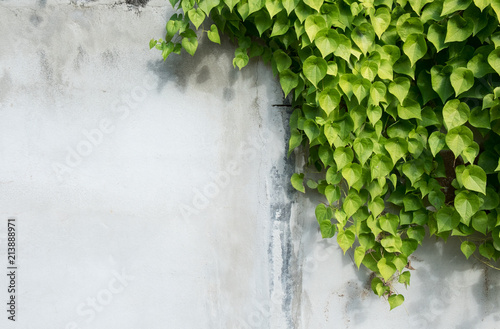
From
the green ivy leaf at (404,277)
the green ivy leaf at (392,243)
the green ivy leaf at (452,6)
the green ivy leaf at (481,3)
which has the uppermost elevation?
the green ivy leaf at (452,6)

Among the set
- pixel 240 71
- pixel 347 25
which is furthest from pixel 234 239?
pixel 347 25

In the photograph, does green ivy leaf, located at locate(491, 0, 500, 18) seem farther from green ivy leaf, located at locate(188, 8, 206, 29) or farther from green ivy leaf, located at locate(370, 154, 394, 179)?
green ivy leaf, located at locate(188, 8, 206, 29)

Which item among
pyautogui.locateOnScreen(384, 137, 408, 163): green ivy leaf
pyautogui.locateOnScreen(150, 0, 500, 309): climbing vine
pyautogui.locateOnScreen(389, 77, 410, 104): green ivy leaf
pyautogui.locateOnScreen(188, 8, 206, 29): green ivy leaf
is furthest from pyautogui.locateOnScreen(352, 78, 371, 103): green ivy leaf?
pyautogui.locateOnScreen(188, 8, 206, 29): green ivy leaf

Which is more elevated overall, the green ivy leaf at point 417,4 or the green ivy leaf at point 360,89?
the green ivy leaf at point 417,4

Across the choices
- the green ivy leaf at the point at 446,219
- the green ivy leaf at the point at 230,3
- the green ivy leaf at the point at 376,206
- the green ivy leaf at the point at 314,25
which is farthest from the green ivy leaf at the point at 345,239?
the green ivy leaf at the point at 230,3

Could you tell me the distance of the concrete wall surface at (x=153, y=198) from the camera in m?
1.88

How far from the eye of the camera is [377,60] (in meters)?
1.71

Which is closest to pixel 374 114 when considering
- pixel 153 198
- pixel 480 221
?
pixel 480 221

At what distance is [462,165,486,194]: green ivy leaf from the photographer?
5.53ft

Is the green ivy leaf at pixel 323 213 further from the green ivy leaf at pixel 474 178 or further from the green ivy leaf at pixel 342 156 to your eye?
the green ivy leaf at pixel 474 178

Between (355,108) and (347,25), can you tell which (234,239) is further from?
(347,25)

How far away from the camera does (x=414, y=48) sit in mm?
1679

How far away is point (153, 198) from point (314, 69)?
90cm

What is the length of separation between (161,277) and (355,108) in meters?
1.14
